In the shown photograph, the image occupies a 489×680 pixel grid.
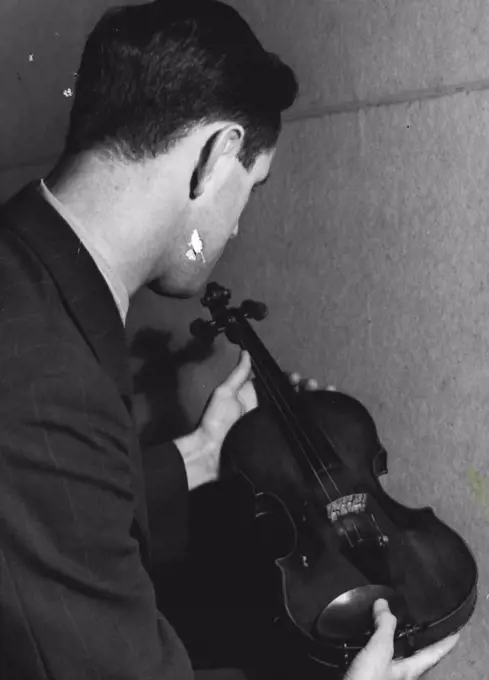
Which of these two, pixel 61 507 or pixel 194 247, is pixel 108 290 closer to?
pixel 194 247

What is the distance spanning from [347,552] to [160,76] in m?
0.60

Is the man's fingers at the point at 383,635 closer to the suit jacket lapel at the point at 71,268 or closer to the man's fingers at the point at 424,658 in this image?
the man's fingers at the point at 424,658

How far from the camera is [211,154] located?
957 mm

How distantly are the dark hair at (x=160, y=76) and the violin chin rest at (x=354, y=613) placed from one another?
1.83 ft

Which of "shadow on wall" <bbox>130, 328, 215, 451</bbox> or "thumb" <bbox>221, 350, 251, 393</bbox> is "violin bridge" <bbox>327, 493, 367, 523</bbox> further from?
"shadow on wall" <bbox>130, 328, 215, 451</bbox>

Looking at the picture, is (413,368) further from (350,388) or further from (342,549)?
(342,549)

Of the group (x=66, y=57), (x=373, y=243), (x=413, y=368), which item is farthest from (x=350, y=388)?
(x=66, y=57)

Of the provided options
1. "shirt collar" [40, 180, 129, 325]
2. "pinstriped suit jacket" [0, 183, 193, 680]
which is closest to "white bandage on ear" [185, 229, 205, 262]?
"shirt collar" [40, 180, 129, 325]

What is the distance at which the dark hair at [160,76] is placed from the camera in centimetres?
94

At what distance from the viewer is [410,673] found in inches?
37.0

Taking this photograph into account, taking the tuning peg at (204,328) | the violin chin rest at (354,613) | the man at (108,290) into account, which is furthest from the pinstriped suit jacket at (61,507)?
the tuning peg at (204,328)

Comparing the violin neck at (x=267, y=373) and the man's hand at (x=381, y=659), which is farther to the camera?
the violin neck at (x=267, y=373)

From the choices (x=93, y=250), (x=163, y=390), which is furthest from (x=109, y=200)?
(x=163, y=390)

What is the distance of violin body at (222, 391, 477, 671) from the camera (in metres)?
0.92
